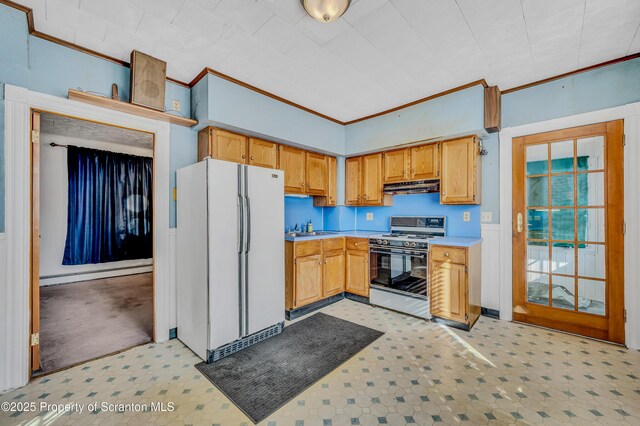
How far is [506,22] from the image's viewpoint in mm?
2088

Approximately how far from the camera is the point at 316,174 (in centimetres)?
411

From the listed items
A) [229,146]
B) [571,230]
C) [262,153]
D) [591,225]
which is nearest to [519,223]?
[571,230]

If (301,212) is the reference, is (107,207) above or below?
above

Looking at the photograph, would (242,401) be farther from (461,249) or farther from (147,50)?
(147,50)

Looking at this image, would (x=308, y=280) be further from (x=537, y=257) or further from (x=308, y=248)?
(x=537, y=257)

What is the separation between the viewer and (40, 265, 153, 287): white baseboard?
476 cm

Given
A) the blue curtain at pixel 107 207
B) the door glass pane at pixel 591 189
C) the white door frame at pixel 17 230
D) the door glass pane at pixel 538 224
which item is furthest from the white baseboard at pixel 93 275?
the door glass pane at pixel 591 189

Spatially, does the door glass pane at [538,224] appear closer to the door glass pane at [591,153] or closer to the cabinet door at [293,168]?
the door glass pane at [591,153]

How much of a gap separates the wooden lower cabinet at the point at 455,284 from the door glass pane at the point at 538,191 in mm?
784

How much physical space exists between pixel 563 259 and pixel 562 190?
75cm

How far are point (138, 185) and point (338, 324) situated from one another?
197 inches

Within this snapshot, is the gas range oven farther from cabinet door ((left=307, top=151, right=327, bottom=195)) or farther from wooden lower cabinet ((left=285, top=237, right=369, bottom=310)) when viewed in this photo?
cabinet door ((left=307, top=151, right=327, bottom=195))

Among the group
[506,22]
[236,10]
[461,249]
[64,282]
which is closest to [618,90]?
[506,22]

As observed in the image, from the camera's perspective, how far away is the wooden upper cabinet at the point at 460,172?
3.20 metres
